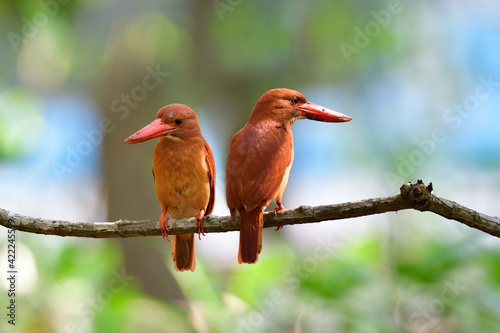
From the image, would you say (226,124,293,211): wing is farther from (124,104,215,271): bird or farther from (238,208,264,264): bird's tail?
(124,104,215,271): bird

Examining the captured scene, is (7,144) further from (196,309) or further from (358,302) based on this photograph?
(358,302)

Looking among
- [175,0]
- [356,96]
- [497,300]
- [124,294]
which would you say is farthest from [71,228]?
[175,0]

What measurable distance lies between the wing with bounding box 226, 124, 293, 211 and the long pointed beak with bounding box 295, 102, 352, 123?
0.10 m

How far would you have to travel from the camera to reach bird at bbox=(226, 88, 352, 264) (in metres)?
1.47

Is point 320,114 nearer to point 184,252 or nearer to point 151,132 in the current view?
point 151,132

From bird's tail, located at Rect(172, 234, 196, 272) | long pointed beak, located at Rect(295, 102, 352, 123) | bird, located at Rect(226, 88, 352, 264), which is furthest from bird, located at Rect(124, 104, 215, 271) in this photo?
long pointed beak, located at Rect(295, 102, 352, 123)

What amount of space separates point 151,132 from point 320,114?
18.9 inches

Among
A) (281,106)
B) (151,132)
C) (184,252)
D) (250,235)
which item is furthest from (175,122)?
(184,252)

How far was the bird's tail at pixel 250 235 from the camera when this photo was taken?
56.4 inches

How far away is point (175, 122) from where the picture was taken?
1781 millimetres

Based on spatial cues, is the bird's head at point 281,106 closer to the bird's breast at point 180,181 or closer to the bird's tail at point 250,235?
the bird's tail at point 250,235

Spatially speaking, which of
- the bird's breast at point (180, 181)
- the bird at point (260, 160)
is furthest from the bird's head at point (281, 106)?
the bird's breast at point (180, 181)

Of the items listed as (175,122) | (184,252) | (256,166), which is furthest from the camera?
(184,252)

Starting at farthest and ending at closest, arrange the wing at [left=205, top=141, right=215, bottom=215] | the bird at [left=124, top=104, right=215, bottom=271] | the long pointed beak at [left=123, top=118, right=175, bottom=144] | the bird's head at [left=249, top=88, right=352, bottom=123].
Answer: the wing at [left=205, top=141, right=215, bottom=215], the bird at [left=124, top=104, right=215, bottom=271], the bird's head at [left=249, top=88, right=352, bottom=123], the long pointed beak at [left=123, top=118, right=175, bottom=144]
